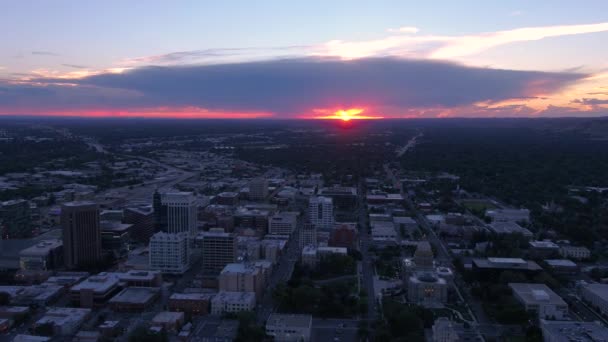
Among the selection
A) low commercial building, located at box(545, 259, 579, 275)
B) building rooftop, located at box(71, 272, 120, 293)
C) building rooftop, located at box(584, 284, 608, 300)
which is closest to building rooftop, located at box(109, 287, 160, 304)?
building rooftop, located at box(71, 272, 120, 293)

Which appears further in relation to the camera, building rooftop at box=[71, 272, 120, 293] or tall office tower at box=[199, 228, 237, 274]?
tall office tower at box=[199, 228, 237, 274]

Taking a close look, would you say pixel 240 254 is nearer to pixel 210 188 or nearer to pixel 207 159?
pixel 210 188

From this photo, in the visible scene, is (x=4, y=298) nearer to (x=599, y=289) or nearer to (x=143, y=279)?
(x=143, y=279)

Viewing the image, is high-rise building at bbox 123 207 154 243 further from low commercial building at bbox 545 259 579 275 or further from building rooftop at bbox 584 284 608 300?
building rooftop at bbox 584 284 608 300

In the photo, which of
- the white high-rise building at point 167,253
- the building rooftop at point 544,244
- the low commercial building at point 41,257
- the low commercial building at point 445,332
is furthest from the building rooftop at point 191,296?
the building rooftop at point 544,244

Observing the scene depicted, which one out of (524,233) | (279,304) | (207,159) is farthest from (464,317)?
(207,159)

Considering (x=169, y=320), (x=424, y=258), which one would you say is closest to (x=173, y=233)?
(x=169, y=320)
